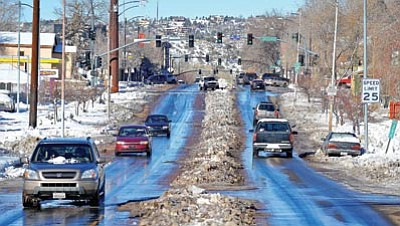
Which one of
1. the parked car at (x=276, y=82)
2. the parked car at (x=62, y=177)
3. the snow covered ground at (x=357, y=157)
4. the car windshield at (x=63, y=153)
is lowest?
the snow covered ground at (x=357, y=157)

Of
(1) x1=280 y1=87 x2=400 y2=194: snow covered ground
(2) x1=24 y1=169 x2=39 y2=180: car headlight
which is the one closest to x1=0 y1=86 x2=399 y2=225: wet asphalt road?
(2) x1=24 y1=169 x2=39 y2=180: car headlight

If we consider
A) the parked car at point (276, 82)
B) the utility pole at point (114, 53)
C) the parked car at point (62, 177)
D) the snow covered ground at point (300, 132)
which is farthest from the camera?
the parked car at point (276, 82)

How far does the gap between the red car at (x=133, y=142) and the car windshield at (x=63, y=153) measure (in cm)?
2535

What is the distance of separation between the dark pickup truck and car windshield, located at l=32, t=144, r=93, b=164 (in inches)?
986

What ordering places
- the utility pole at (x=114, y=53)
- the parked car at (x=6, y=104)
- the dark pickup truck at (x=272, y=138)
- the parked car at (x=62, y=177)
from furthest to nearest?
the utility pole at (x=114, y=53)
the parked car at (x=6, y=104)
the dark pickup truck at (x=272, y=138)
the parked car at (x=62, y=177)

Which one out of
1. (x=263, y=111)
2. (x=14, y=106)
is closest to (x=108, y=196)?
(x=263, y=111)

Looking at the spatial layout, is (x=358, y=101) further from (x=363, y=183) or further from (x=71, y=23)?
(x=71, y=23)

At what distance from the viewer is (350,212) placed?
2175 centimetres

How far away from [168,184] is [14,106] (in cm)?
5077

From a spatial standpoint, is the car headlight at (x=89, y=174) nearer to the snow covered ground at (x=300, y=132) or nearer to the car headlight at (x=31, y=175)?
the car headlight at (x=31, y=175)

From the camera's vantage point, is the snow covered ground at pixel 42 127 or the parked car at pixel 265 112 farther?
the parked car at pixel 265 112

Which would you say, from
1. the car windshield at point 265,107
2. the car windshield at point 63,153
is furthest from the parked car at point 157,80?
the car windshield at point 63,153

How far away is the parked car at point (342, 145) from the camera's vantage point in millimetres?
47812

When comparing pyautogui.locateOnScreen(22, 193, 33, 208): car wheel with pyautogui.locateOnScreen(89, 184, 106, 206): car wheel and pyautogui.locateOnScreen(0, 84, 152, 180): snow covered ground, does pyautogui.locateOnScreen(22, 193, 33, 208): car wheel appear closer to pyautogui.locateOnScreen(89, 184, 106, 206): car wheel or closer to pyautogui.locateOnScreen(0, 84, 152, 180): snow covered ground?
pyautogui.locateOnScreen(89, 184, 106, 206): car wheel
